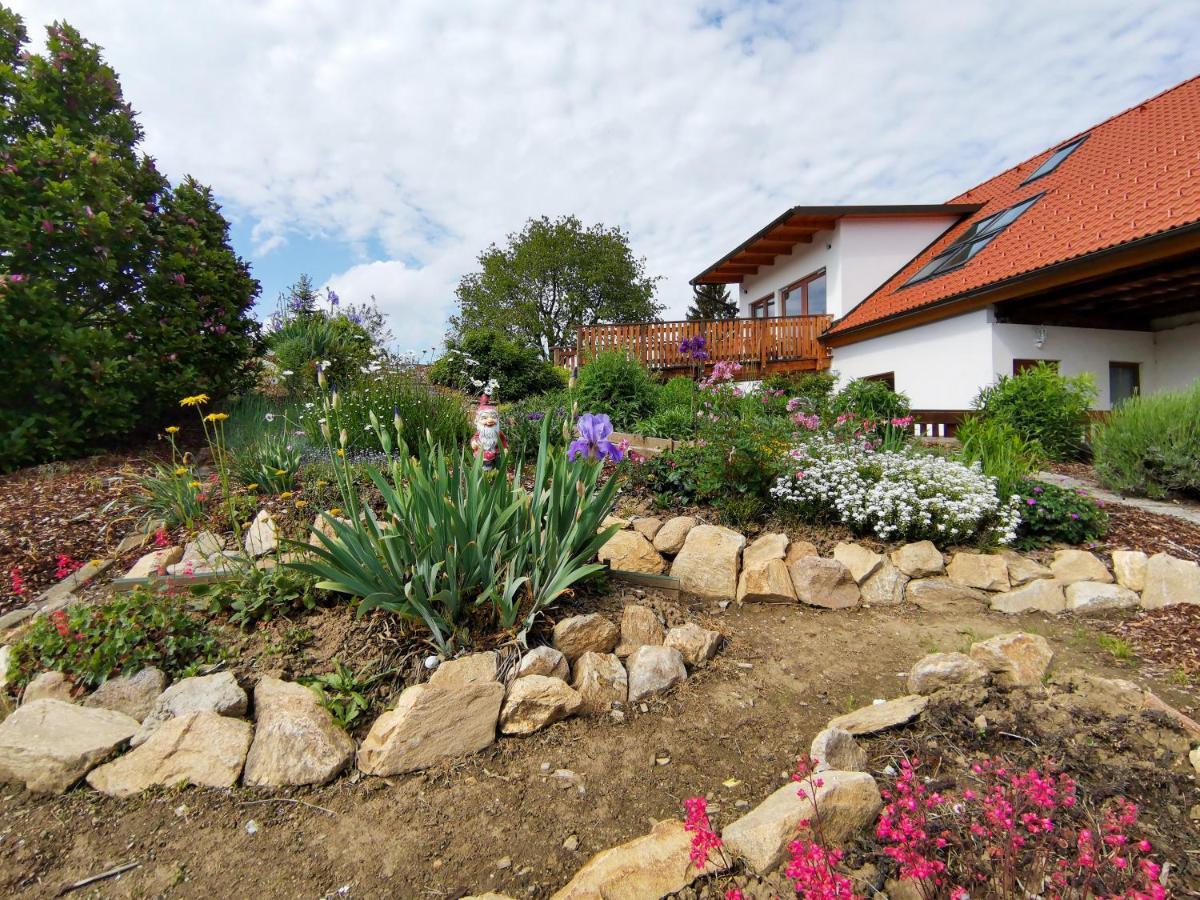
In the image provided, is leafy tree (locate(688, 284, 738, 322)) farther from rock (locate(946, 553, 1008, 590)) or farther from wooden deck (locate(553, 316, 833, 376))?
rock (locate(946, 553, 1008, 590))

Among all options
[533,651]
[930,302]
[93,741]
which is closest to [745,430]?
[533,651]

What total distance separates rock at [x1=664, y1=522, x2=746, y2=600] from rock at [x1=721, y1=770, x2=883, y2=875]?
1.72 metres

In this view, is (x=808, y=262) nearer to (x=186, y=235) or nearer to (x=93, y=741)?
(x=186, y=235)

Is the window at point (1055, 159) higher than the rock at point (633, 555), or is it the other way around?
the window at point (1055, 159)

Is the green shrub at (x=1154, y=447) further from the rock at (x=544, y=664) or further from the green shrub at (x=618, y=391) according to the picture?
the rock at (x=544, y=664)

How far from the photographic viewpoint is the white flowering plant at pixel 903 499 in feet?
11.6

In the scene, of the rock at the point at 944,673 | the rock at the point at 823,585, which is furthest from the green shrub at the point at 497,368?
the rock at the point at 944,673

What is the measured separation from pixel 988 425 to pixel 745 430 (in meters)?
3.22

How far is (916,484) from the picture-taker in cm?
379

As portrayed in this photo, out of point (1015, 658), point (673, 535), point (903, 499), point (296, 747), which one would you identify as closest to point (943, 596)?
point (903, 499)

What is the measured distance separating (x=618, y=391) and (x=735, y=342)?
19.7 ft

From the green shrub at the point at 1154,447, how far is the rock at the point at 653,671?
15.9 feet

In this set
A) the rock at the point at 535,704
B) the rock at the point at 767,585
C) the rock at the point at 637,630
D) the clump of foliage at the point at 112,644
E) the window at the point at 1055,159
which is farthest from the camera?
the window at the point at 1055,159

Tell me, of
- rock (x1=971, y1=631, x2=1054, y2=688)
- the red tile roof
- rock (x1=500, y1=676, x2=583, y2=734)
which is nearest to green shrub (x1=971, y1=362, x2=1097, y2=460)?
the red tile roof
